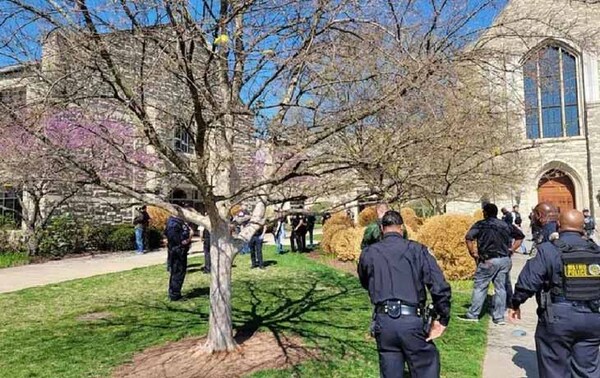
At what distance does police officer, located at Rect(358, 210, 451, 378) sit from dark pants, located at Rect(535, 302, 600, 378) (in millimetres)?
919

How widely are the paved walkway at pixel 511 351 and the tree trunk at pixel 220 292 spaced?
2796mm

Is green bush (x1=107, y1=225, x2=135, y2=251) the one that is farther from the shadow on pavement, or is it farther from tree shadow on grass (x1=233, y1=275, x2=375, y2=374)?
the shadow on pavement

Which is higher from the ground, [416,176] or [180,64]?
[180,64]

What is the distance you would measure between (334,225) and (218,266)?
449 inches

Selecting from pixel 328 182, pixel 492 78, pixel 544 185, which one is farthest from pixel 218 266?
pixel 544 185

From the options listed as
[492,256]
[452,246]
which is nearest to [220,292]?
[492,256]

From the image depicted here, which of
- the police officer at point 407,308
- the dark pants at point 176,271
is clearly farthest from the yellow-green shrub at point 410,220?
the police officer at point 407,308

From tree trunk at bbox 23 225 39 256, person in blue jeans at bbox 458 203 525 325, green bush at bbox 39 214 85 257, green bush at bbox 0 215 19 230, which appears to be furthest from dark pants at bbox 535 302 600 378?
green bush at bbox 0 215 19 230

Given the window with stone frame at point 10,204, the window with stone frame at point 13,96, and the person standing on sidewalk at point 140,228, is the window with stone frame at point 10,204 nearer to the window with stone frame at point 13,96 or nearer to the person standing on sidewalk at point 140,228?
the person standing on sidewalk at point 140,228

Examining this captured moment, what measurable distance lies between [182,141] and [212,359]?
271cm

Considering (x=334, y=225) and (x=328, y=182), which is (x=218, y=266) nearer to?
(x=328, y=182)

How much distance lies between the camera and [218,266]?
18.3ft

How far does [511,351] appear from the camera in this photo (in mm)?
5719

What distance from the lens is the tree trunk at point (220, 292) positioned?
5.54 metres
